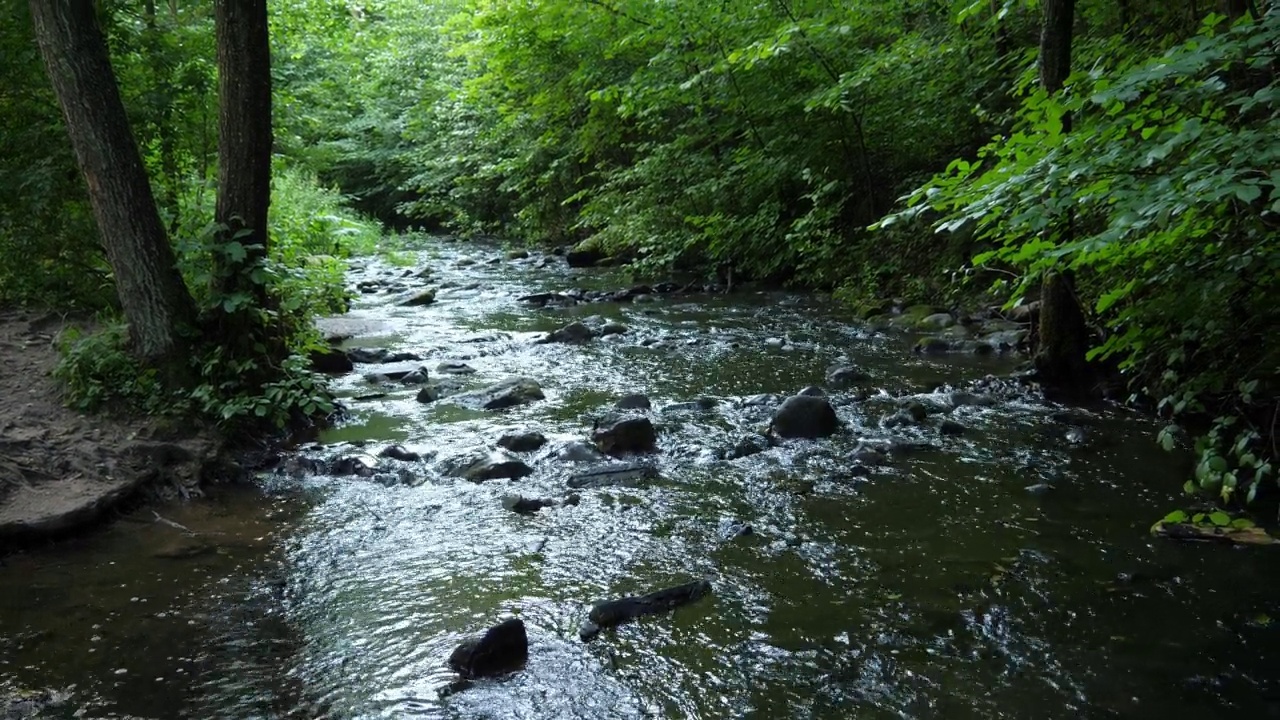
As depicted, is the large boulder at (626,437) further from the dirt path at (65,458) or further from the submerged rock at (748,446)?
the dirt path at (65,458)

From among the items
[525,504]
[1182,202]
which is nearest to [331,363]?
[525,504]

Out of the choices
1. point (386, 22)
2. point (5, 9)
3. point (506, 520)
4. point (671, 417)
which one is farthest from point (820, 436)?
point (386, 22)

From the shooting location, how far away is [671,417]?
695 centimetres

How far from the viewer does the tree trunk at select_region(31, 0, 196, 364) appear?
5.68 m

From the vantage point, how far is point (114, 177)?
5.85 m

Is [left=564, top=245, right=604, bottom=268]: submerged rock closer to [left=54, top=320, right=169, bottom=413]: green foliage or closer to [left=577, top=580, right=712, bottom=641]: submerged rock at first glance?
[left=54, top=320, right=169, bottom=413]: green foliage

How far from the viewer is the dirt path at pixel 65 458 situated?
4738 millimetres

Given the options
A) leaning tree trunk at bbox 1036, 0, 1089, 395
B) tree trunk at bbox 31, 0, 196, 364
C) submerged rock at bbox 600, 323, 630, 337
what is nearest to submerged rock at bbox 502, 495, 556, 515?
tree trunk at bbox 31, 0, 196, 364

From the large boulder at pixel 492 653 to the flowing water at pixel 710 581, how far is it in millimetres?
86

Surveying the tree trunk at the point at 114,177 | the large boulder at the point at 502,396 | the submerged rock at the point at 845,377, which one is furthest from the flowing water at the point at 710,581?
the tree trunk at the point at 114,177

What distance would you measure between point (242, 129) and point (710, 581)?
15.3 ft

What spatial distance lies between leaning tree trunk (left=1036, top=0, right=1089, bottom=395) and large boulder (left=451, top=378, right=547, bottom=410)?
4041 millimetres

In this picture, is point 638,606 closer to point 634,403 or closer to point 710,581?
point 710,581

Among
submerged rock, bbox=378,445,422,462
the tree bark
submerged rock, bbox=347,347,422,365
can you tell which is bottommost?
submerged rock, bbox=378,445,422,462
